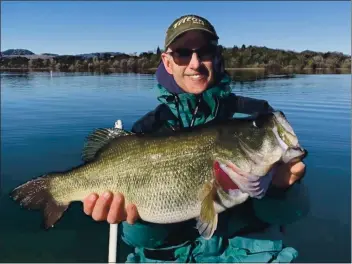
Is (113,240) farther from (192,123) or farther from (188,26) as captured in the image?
(188,26)

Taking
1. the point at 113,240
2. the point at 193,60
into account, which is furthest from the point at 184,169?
the point at 113,240

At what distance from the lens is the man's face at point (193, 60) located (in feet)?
10.0

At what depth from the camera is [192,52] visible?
3.09 m

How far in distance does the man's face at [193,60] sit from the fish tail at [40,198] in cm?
131

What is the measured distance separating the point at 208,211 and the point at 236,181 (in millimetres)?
267

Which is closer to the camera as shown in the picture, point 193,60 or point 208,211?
point 208,211

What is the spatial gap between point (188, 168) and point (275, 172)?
0.55 meters

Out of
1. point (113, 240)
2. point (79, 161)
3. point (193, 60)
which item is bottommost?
point (79, 161)

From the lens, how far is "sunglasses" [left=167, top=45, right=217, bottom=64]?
3.09 meters

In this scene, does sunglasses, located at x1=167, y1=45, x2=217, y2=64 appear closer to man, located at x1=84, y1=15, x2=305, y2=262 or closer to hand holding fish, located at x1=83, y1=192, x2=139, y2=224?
man, located at x1=84, y1=15, x2=305, y2=262

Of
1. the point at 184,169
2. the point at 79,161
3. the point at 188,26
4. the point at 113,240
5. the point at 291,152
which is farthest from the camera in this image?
the point at 79,161

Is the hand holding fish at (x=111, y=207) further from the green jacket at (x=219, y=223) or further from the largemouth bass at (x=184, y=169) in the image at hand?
the green jacket at (x=219, y=223)

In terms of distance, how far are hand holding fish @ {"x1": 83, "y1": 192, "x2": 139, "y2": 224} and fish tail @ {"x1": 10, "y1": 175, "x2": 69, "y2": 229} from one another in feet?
0.88

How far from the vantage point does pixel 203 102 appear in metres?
3.19
